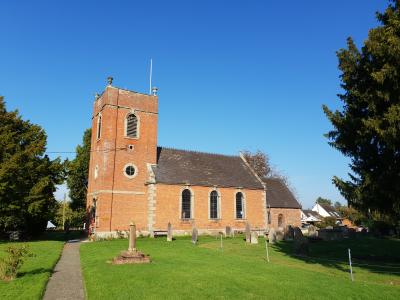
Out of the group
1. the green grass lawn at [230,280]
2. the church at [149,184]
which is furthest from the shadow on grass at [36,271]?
the church at [149,184]

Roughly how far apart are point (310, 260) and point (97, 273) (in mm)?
10591

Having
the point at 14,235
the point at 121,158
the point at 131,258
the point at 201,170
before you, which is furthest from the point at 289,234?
the point at 14,235

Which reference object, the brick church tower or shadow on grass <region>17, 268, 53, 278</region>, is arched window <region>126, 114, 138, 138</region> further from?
shadow on grass <region>17, 268, 53, 278</region>

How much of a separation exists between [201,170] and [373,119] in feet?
80.1

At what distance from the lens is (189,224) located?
107 ft

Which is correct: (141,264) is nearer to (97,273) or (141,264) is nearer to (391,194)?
(97,273)

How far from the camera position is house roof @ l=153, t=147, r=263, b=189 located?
3338 centimetres

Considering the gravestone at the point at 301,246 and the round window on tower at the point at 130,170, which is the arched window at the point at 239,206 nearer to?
the round window on tower at the point at 130,170

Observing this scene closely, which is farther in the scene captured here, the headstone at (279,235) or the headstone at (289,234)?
the headstone at (289,234)

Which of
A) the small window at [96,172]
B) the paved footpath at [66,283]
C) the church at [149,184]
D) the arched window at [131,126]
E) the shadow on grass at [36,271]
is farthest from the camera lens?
the arched window at [131,126]

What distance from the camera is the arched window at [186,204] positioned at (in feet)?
107

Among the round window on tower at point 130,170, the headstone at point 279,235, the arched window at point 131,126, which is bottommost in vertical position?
the headstone at point 279,235

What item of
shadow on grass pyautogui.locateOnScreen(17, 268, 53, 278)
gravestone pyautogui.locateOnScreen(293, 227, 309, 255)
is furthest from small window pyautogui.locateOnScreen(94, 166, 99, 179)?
gravestone pyautogui.locateOnScreen(293, 227, 309, 255)

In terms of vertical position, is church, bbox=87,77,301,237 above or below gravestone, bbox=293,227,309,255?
above
